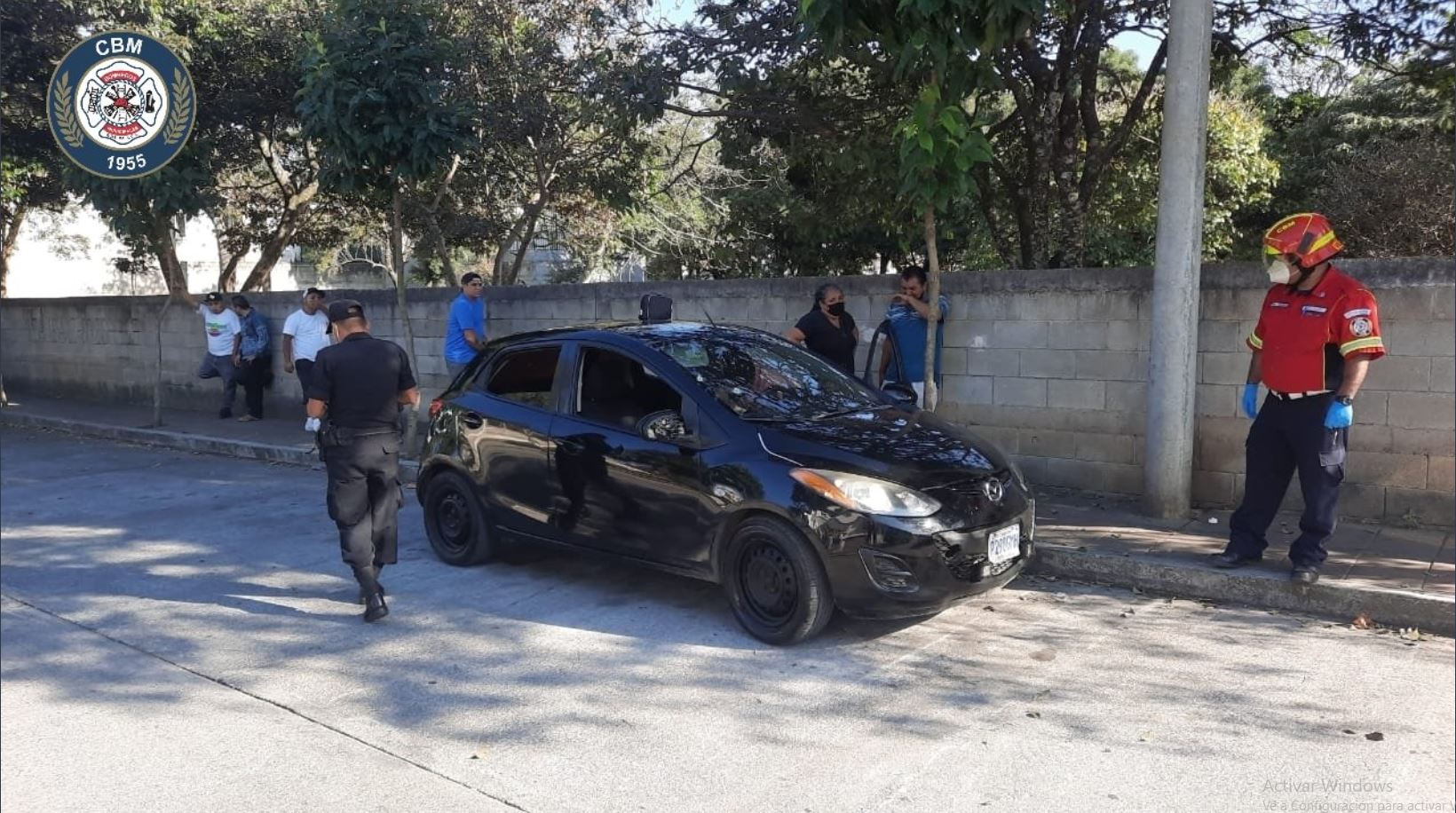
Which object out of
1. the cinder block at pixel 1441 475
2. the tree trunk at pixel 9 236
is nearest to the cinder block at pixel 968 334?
the cinder block at pixel 1441 475

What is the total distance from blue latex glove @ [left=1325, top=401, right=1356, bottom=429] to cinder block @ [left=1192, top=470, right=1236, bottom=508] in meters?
1.94

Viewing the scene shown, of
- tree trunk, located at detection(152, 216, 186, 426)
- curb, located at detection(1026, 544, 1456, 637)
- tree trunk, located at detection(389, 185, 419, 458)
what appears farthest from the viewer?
tree trunk, located at detection(152, 216, 186, 426)

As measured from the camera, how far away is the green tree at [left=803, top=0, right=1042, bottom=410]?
251 inches

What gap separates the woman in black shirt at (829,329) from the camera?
812 centimetres

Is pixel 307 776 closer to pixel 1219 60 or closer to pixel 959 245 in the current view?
pixel 1219 60

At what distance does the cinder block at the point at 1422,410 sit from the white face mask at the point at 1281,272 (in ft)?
5.58

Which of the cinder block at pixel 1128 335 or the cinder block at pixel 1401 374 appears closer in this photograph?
the cinder block at pixel 1401 374

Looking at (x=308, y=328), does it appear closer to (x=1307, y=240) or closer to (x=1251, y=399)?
(x=1251, y=399)

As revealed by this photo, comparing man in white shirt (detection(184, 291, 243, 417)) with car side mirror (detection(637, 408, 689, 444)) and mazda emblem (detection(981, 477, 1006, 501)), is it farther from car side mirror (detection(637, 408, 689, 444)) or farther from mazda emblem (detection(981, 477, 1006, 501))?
mazda emblem (detection(981, 477, 1006, 501))

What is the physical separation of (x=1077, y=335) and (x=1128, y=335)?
383 millimetres

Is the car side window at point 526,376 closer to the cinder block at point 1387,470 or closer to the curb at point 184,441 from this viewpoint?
the curb at point 184,441

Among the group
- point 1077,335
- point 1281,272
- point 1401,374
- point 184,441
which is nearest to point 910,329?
point 1077,335

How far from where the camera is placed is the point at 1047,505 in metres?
7.60

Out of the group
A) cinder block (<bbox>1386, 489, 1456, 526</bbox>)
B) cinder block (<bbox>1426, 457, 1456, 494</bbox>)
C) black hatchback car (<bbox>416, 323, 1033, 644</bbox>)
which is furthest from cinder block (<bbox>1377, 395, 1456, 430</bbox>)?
black hatchback car (<bbox>416, 323, 1033, 644</bbox>)
